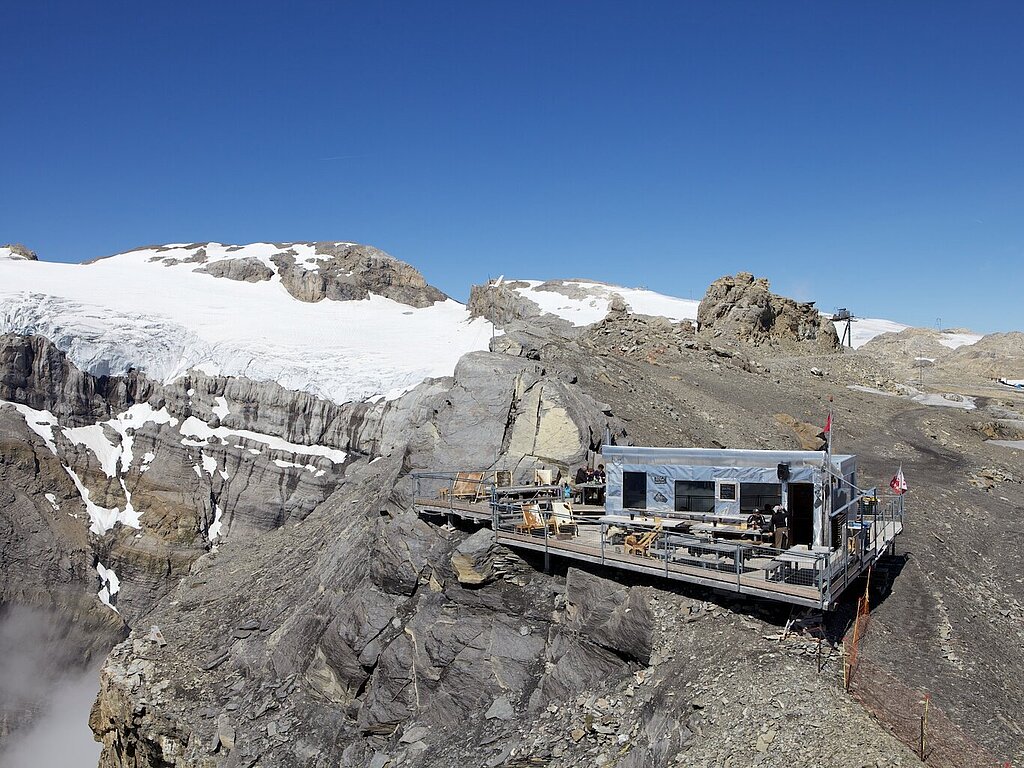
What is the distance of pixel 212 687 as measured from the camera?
72.8 ft

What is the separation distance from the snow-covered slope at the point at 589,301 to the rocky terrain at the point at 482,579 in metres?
24.0

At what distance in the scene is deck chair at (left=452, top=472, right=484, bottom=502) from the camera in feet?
67.8

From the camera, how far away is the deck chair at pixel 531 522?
58.4 feet

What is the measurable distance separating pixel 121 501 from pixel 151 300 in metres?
19.1

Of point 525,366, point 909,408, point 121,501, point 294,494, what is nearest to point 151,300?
point 121,501

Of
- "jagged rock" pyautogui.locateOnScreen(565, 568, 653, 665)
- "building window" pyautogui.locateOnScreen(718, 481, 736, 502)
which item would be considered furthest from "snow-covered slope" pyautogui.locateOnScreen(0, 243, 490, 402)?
"jagged rock" pyautogui.locateOnScreen(565, 568, 653, 665)

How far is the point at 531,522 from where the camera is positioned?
17.9 m

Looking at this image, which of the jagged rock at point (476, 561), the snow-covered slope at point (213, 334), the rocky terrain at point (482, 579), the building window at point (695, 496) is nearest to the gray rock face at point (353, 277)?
the snow-covered slope at point (213, 334)

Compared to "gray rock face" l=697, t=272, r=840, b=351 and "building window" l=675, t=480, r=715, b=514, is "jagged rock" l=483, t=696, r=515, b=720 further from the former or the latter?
"gray rock face" l=697, t=272, r=840, b=351

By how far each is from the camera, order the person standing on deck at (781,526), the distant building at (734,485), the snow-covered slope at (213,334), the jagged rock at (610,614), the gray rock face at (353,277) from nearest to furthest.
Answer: the jagged rock at (610,614) < the person standing on deck at (781,526) < the distant building at (734,485) < the snow-covered slope at (213,334) < the gray rock face at (353,277)

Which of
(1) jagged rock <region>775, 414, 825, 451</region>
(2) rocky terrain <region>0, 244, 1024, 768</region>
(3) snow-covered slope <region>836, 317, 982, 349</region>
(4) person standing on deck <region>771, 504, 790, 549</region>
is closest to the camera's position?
(2) rocky terrain <region>0, 244, 1024, 768</region>

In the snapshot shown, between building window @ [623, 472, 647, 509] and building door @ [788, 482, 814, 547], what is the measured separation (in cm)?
355

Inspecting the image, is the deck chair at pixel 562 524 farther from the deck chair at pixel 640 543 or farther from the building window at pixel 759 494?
the building window at pixel 759 494

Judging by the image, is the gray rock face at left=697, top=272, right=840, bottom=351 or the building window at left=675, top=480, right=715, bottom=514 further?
the gray rock face at left=697, top=272, right=840, bottom=351
